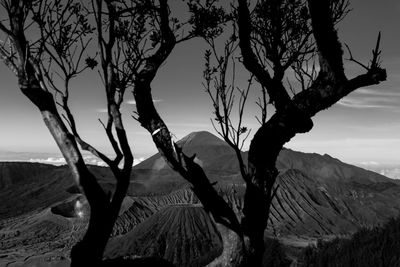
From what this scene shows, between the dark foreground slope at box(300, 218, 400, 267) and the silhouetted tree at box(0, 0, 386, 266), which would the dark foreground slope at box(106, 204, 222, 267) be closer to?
the dark foreground slope at box(300, 218, 400, 267)

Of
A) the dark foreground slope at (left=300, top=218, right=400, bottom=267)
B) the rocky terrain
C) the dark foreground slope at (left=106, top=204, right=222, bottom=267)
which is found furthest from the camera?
the rocky terrain

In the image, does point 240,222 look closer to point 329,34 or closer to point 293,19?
point 329,34

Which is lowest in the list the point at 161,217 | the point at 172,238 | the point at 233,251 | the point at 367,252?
the point at 172,238

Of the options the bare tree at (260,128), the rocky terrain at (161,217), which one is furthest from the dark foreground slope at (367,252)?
the rocky terrain at (161,217)

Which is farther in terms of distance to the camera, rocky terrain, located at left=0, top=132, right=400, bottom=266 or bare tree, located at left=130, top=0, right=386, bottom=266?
rocky terrain, located at left=0, top=132, right=400, bottom=266

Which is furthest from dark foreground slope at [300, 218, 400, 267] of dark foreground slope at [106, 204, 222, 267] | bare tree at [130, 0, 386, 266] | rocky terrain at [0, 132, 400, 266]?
dark foreground slope at [106, 204, 222, 267]

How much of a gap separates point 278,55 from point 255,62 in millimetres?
1078

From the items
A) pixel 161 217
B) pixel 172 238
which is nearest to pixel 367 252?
pixel 172 238

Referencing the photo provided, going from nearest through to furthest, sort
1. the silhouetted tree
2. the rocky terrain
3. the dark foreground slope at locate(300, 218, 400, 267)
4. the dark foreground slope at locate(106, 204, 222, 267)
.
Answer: the silhouetted tree → the dark foreground slope at locate(300, 218, 400, 267) → the dark foreground slope at locate(106, 204, 222, 267) → the rocky terrain

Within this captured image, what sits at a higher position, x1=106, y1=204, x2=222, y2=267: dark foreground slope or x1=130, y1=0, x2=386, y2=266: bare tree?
x1=130, y1=0, x2=386, y2=266: bare tree

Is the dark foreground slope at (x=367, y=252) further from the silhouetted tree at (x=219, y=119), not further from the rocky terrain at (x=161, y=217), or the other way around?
the rocky terrain at (x=161, y=217)

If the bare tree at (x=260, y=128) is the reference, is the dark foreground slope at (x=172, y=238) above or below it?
below

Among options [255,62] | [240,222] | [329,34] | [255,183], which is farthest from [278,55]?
[240,222]

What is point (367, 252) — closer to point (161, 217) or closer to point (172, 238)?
point (172, 238)
